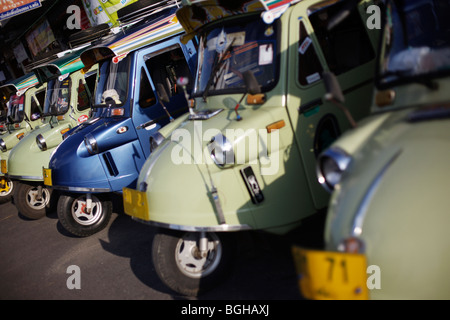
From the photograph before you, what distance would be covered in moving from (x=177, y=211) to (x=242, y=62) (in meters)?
1.53

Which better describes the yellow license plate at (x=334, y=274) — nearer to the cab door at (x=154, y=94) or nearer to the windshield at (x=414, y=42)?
the windshield at (x=414, y=42)

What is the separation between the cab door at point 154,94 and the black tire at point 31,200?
2.95 meters

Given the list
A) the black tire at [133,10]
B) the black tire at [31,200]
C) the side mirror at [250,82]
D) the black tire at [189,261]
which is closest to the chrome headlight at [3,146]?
the black tire at [31,200]

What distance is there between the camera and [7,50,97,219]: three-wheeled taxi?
6613 millimetres

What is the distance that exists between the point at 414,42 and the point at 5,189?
8857mm

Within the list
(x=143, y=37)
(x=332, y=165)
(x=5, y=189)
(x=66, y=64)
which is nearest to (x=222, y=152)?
(x=332, y=165)

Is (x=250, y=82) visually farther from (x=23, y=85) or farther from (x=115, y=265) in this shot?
(x=23, y=85)

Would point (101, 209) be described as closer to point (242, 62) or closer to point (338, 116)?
point (242, 62)

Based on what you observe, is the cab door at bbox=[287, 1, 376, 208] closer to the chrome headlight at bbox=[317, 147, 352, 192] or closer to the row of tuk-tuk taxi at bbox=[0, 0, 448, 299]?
the row of tuk-tuk taxi at bbox=[0, 0, 448, 299]

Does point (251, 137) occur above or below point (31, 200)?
above

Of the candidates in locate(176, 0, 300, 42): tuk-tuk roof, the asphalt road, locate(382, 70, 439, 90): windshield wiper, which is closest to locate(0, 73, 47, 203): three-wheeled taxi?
the asphalt road

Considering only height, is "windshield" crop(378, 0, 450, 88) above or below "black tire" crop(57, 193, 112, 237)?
above

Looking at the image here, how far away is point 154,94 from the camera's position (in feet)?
18.3

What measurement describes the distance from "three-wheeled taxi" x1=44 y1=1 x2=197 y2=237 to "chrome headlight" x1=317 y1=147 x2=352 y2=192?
307 cm
